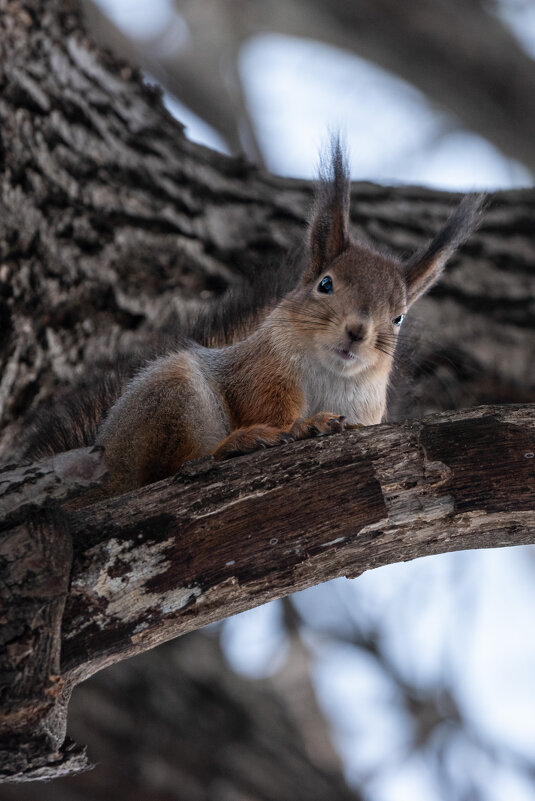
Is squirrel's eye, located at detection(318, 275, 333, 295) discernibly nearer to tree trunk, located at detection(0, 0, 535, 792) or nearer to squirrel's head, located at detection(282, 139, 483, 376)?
squirrel's head, located at detection(282, 139, 483, 376)

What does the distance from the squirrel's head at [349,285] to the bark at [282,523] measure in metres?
0.51

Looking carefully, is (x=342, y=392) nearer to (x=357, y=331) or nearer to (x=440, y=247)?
(x=357, y=331)

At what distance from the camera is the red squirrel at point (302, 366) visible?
2.12m

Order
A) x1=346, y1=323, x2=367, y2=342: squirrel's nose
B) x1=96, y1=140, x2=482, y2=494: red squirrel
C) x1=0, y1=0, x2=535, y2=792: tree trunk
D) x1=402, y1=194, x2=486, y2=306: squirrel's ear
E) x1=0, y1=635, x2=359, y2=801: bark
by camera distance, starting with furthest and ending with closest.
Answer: x1=0, y1=635, x2=359, y2=801: bark < x1=402, y1=194, x2=486, y2=306: squirrel's ear < x1=346, y1=323, x2=367, y2=342: squirrel's nose < x1=96, y1=140, x2=482, y2=494: red squirrel < x1=0, y1=0, x2=535, y2=792: tree trunk

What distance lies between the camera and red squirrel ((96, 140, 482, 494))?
2115mm

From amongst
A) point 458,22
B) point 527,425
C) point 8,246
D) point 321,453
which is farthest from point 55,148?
point 458,22

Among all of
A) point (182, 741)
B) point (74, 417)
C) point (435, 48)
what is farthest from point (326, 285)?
point (435, 48)

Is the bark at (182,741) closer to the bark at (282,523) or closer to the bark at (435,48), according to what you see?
the bark at (282,523)

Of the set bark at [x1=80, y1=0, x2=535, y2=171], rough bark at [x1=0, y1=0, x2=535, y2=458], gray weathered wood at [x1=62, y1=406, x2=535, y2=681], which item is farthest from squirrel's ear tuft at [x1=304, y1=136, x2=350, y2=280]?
bark at [x1=80, y1=0, x2=535, y2=171]

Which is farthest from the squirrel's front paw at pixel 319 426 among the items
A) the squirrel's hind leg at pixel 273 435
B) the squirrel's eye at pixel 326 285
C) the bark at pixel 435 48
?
the bark at pixel 435 48

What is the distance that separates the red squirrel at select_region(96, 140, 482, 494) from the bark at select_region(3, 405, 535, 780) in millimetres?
218

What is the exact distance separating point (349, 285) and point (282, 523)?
87 cm

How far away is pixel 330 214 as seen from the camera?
2.54m

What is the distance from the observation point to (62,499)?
164 centimetres
